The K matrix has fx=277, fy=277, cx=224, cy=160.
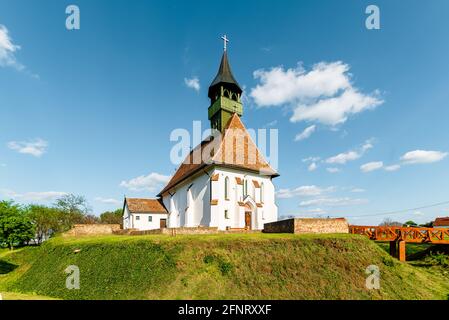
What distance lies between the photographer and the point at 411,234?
709 inches

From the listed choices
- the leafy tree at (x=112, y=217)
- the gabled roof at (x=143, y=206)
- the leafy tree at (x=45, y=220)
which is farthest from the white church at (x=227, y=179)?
the leafy tree at (x=112, y=217)

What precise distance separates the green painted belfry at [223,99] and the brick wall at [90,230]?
49.5ft

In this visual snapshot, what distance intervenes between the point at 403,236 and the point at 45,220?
59.0 m

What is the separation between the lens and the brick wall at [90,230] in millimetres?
25156

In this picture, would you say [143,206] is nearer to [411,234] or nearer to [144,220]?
[144,220]

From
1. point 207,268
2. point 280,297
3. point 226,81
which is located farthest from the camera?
point 226,81

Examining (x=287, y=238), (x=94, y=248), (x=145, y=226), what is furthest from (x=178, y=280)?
(x=145, y=226)

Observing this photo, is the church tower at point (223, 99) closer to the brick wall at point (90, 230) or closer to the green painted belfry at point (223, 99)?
the green painted belfry at point (223, 99)

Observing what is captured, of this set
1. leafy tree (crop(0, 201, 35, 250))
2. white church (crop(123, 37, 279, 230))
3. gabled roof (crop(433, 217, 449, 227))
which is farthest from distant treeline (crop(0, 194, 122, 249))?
gabled roof (crop(433, 217, 449, 227))

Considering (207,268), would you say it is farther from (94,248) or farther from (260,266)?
(94,248)

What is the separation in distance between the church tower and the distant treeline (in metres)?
25.5

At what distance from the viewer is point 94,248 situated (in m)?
17.7

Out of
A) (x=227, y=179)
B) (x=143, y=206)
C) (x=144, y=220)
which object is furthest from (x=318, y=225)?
(x=143, y=206)

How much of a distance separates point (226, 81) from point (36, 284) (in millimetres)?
25127
